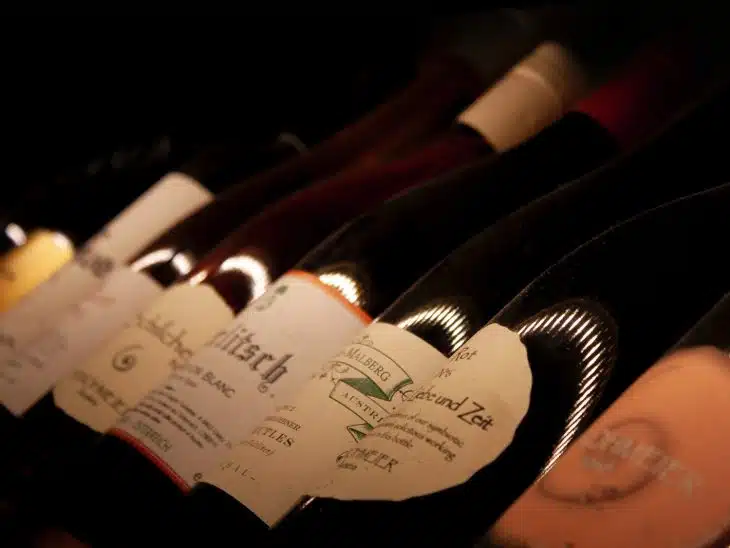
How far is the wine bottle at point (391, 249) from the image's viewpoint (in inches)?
13.9

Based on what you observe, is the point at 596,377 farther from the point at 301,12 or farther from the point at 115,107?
the point at 115,107

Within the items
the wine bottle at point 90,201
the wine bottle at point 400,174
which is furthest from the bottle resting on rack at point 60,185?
the wine bottle at point 400,174

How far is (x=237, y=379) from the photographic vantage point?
0.40 m

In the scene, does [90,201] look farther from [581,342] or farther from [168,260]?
[581,342]

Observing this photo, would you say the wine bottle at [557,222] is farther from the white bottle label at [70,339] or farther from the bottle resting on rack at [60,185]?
the bottle resting on rack at [60,185]

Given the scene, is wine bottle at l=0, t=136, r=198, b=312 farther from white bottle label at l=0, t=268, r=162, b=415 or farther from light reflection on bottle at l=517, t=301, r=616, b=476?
light reflection on bottle at l=517, t=301, r=616, b=476

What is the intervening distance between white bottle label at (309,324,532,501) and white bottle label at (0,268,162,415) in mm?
258

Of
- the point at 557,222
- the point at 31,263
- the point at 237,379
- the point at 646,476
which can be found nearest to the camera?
the point at 646,476

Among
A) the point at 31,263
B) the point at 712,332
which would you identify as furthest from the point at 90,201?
the point at 712,332

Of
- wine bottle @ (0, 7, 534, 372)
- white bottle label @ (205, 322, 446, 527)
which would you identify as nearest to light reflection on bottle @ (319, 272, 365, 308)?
white bottle label @ (205, 322, 446, 527)

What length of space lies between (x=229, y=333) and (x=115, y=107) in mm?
611

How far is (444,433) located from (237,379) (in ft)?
0.43

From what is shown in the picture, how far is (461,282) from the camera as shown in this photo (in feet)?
1.49

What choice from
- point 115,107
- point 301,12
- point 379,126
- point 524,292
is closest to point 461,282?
point 524,292
